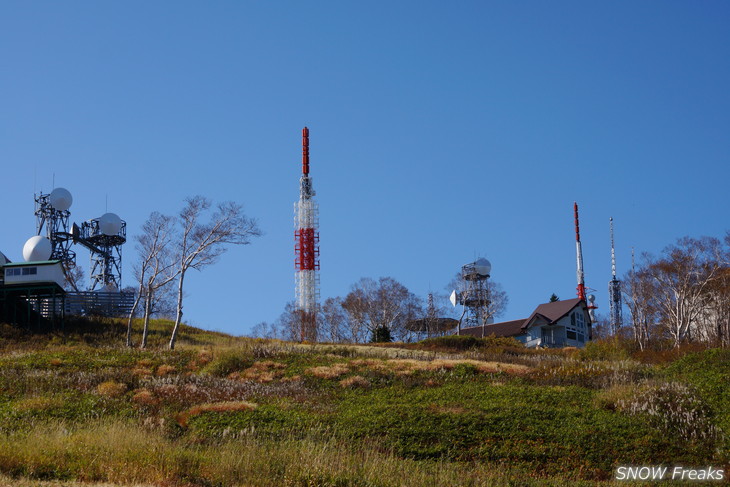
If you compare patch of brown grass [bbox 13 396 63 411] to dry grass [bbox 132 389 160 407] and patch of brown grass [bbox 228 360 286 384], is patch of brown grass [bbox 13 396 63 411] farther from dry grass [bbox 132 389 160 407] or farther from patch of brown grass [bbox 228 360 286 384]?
patch of brown grass [bbox 228 360 286 384]

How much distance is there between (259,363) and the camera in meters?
33.9

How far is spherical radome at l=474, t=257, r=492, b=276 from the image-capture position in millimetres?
74312

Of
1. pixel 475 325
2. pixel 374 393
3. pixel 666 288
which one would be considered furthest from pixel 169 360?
pixel 475 325

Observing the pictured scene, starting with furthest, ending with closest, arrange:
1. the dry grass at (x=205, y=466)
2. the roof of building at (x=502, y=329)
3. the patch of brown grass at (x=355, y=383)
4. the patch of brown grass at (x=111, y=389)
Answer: the roof of building at (x=502, y=329)
the patch of brown grass at (x=355, y=383)
the patch of brown grass at (x=111, y=389)
the dry grass at (x=205, y=466)

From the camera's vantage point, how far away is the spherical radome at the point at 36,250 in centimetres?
5753

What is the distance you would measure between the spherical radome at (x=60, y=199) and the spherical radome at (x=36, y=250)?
6420mm

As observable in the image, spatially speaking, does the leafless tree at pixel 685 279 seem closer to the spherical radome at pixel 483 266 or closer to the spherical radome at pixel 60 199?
the spherical radome at pixel 483 266

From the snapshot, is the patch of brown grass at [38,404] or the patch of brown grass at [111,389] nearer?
the patch of brown grass at [38,404]

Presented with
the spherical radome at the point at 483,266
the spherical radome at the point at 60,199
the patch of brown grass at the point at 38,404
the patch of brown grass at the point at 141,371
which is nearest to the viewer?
the patch of brown grass at the point at 38,404

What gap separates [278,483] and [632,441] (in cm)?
1051

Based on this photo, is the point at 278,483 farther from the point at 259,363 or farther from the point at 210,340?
the point at 210,340

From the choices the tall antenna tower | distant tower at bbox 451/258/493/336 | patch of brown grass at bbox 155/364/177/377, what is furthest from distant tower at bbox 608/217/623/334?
patch of brown grass at bbox 155/364/177/377

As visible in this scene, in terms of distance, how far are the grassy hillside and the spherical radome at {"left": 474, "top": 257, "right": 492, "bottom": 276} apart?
3667 centimetres

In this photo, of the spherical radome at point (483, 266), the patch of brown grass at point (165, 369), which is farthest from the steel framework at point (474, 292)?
the patch of brown grass at point (165, 369)
